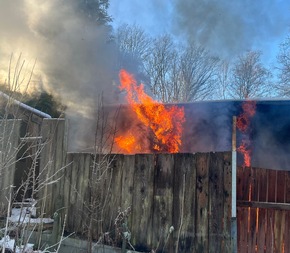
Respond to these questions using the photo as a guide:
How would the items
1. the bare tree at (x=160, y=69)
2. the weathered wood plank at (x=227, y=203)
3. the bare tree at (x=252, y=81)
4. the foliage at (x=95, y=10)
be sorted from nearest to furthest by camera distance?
the weathered wood plank at (x=227, y=203)
the foliage at (x=95, y=10)
the bare tree at (x=160, y=69)
the bare tree at (x=252, y=81)

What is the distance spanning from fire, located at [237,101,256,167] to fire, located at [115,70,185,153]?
1.58 metres

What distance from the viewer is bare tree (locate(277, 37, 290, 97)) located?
2583 centimetres

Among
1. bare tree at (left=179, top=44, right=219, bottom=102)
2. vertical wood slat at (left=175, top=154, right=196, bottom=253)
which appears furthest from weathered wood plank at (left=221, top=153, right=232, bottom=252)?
bare tree at (left=179, top=44, right=219, bottom=102)

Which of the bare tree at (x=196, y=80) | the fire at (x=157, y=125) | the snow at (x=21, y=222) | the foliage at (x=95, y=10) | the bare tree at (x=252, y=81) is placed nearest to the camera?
the snow at (x=21, y=222)

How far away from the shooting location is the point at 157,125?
8.38 m

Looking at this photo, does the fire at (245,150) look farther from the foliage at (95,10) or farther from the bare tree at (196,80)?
the bare tree at (196,80)

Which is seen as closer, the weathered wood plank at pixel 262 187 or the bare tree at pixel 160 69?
the weathered wood plank at pixel 262 187

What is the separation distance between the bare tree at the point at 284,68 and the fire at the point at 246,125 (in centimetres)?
1905

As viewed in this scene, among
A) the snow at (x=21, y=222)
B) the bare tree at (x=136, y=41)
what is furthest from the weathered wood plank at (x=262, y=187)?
the bare tree at (x=136, y=41)

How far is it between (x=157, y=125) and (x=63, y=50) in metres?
3.21

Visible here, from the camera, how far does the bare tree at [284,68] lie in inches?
1017

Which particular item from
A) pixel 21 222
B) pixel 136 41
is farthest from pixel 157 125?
pixel 136 41

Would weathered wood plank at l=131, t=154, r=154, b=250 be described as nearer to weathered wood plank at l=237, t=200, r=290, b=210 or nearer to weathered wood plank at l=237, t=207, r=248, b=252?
weathered wood plank at l=237, t=207, r=248, b=252

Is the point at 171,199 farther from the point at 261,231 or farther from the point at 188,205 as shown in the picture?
the point at 261,231
